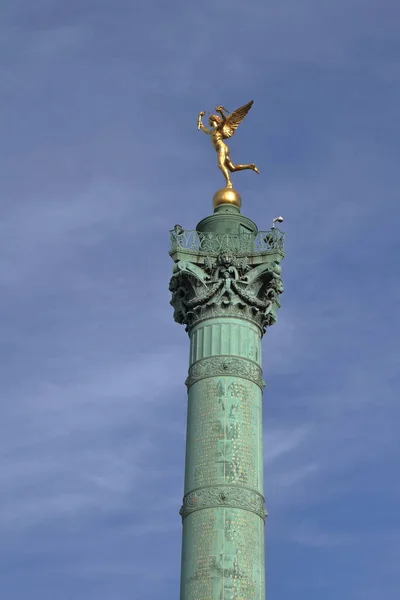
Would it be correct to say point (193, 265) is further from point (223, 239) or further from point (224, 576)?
point (224, 576)

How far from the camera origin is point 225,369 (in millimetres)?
40656

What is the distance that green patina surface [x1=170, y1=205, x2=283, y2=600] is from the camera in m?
37.1

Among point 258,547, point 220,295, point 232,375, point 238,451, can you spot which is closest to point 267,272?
point 220,295

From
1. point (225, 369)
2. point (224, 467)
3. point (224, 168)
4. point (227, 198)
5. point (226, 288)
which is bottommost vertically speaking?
point (224, 467)

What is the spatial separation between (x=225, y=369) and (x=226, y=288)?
137 inches

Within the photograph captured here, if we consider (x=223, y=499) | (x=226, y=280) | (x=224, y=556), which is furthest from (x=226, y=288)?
(x=224, y=556)

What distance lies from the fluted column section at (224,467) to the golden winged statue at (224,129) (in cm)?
864

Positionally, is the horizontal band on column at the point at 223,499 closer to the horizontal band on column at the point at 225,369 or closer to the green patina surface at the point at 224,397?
the green patina surface at the point at 224,397

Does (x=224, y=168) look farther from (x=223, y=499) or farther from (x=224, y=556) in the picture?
(x=224, y=556)

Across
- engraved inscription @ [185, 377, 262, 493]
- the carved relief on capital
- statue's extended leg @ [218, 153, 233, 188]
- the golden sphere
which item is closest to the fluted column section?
engraved inscription @ [185, 377, 262, 493]

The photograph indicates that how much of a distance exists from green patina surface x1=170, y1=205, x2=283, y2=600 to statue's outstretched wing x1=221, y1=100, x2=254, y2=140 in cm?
426

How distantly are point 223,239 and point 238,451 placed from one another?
9.35 meters

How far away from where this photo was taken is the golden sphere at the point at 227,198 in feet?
151

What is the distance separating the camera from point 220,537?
37.3 meters
